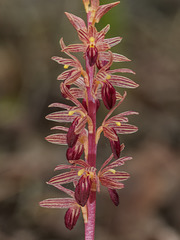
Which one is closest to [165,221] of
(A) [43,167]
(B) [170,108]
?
(A) [43,167]

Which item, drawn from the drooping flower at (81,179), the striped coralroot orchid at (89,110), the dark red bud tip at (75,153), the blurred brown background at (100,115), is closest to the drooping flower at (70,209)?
the striped coralroot orchid at (89,110)

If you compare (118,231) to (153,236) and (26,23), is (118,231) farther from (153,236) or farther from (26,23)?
(26,23)

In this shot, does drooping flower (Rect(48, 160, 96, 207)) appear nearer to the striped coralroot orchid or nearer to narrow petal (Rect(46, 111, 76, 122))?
the striped coralroot orchid

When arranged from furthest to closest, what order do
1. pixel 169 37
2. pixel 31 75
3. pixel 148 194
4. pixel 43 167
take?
pixel 169 37 < pixel 31 75 < pixel 43 167 < pixel 148 194

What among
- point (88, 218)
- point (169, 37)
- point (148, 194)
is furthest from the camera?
point (169, 37)

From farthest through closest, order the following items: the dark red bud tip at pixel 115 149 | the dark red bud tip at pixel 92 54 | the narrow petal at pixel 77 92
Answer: the narrow petal at pixel 77 92, the dark red bud tip at pixel 115 149, the dark red bud tip at pixel 92 54

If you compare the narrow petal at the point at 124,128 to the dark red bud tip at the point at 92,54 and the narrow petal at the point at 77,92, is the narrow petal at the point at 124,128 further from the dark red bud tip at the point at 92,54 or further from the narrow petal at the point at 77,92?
the dark red bud tip at the point at 92,54

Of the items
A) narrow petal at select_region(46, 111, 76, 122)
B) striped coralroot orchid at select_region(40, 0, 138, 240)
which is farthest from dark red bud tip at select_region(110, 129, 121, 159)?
narrow petal at select_region(46, 111, 76, 122)

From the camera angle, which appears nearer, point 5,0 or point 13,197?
point 13,197
